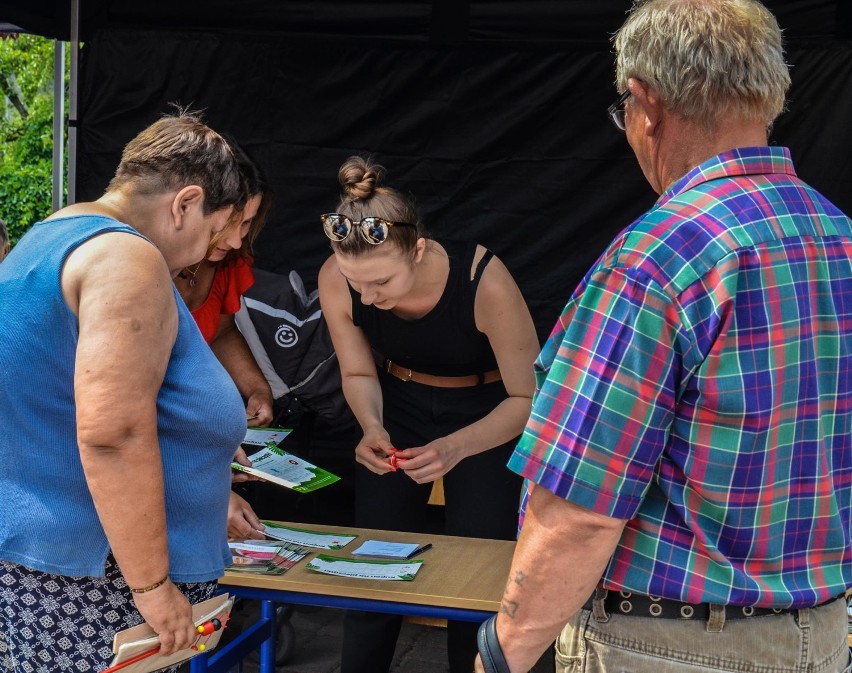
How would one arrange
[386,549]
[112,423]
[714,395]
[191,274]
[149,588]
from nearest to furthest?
[714,395] → [112,423] → [149,588] → [386,549] → [191,274]

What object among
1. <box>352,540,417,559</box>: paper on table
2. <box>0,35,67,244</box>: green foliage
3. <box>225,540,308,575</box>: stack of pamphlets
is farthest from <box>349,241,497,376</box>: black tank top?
<box>0,35,67,244</box>: green foliage

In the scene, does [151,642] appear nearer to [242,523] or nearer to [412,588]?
[412,588]

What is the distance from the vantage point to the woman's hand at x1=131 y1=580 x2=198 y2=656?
1596 mm

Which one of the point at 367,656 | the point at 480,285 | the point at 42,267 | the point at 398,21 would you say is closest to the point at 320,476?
the point at 367,656

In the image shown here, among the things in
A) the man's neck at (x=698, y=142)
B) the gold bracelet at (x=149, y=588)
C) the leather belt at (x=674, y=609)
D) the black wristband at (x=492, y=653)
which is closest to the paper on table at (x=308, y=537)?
the gold bracelet at (x=149, y=588)

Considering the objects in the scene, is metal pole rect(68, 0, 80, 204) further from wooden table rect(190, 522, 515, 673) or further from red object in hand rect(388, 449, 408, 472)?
wooden table rect(190, 522, 515, 673)

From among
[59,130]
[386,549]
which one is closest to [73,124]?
[59,130]

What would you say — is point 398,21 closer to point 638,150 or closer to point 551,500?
point 638,150

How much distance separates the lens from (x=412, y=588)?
85.7 inches

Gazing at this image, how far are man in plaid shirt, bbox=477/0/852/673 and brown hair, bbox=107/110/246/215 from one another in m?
0.82

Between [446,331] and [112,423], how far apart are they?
4.19ft

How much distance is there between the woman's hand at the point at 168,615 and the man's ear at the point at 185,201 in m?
0.66

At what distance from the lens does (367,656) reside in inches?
99.4

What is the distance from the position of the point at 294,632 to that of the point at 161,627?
217 centimetres
